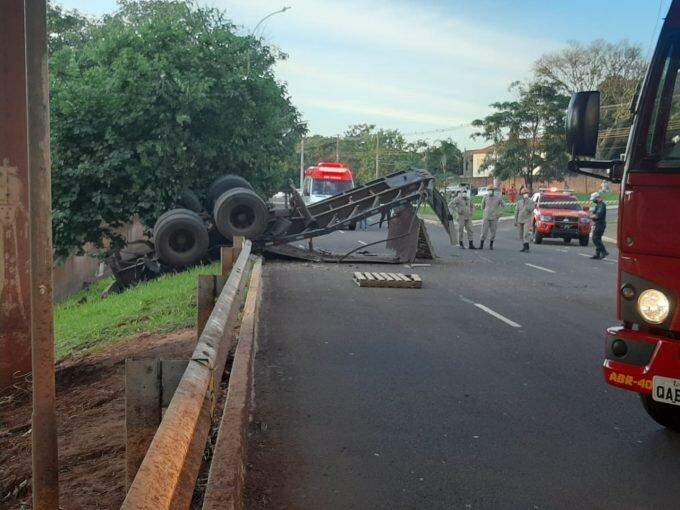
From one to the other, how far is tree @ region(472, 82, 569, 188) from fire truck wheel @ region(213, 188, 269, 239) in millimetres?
43543

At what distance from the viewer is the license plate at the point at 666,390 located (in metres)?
4.95

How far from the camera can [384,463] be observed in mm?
5328

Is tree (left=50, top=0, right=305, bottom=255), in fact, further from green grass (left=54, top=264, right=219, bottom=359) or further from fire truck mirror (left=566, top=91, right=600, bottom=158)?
fire truck mirror (left=566, top=91, right=600, bottom=158)

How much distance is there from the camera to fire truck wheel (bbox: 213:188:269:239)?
17656 millimetres

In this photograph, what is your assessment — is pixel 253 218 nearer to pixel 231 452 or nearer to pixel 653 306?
pixel 653 306

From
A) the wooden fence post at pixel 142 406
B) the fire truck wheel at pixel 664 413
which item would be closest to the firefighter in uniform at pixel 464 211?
the fire truck wheel at pixel 664 413

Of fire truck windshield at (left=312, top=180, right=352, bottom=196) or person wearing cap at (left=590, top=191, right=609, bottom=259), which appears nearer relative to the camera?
person wearing cap at (left=590, top=191, right=609, bottom=259)

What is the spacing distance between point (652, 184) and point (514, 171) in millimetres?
56810

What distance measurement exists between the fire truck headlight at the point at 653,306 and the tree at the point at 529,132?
54.6 m

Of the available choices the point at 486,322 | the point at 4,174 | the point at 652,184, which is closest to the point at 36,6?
the point at 652,184

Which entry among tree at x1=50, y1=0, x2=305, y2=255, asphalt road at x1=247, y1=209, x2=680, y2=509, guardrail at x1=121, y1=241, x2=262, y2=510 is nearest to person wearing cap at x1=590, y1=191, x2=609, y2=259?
tree at x1=50, y1=0, x2=305, y2=255

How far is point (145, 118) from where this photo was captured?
715 inches

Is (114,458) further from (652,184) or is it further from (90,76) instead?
(90,76)

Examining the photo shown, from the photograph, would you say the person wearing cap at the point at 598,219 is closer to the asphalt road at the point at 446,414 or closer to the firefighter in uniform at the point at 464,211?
the firefighter in uniform at the point at 464,211
